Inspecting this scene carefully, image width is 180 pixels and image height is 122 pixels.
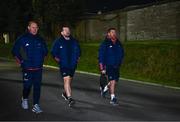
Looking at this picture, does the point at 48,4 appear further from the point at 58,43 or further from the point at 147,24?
the point at 58,43

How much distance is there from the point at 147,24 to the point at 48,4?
34.4 ft

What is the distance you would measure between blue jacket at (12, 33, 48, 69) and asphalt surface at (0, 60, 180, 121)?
1.12m

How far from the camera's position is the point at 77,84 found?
56.2 feet

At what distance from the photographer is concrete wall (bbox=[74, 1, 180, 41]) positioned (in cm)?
3145

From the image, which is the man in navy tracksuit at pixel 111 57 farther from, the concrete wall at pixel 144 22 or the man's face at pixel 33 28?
the concrete wall at pixel 144 22

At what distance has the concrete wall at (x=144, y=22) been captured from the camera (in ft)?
103

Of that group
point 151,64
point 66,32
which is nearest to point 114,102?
point 66,32

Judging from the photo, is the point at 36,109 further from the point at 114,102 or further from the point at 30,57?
the point at 114,102

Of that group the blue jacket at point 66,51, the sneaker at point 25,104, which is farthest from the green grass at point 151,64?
the sneaker at point 25,104

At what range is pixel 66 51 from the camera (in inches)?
479

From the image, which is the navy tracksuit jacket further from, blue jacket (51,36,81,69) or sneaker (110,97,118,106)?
sneaker (110,97,118,106)

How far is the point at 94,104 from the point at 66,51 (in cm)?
152

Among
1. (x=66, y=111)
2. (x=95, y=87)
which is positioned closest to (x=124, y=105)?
(x=66, y=111)

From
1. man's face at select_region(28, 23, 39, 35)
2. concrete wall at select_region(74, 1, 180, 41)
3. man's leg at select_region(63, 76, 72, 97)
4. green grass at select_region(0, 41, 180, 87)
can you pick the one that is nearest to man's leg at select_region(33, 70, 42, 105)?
man's face at select_region(28, 23, 39, 35)
